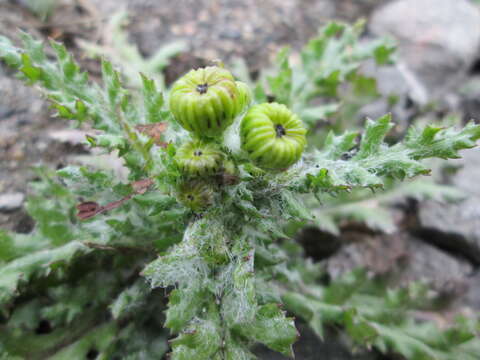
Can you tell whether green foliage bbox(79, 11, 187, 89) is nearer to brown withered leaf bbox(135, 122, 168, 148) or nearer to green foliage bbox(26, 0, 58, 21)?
green foliage bbox(26, 0, 58, 21)

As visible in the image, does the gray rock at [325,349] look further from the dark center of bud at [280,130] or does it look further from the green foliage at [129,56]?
the green foliage at [129,56]

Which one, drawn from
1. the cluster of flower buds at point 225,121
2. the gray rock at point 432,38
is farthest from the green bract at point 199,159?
the gray rock at point 432,38

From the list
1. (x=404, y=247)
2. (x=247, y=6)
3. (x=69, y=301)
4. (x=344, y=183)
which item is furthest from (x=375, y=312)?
(x=247, y=6)

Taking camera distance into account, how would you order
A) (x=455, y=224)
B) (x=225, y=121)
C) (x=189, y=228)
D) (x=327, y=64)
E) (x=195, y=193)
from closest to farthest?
(x=225, y=121)
(x=195, y=193)
(x=189, y=228)
(x=327, y=64)
(x=455, y=224)

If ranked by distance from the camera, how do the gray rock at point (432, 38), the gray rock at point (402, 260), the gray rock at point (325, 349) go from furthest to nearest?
the gray rock at point (432, 38), the gray rock at point (402, 260), the gray rock at point (325, 349)

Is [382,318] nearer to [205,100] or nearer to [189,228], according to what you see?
[189,228]

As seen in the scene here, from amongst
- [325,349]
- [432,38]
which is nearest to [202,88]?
[325,349]
